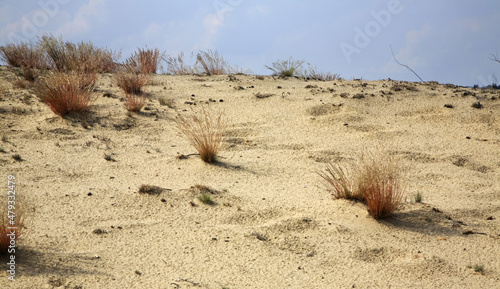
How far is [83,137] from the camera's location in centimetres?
674

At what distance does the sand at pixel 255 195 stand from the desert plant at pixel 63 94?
6.7 inches

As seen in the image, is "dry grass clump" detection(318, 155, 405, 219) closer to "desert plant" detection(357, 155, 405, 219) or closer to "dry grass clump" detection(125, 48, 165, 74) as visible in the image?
"desert plant" detection(357, 155, 405, 219)

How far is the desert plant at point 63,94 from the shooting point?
23.2ft

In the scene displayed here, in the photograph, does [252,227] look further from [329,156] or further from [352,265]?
[329,156]

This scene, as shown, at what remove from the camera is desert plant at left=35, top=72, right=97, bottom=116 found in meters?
7.07

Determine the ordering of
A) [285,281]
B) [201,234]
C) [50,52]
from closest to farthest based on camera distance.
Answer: [285,281]
[201,234]
[50,52]

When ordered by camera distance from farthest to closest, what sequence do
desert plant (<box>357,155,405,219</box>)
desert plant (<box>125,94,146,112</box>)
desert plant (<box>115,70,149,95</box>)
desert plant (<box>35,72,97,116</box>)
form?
desert plant (<box>115,70,149,95</box>)
desert plant (<box>125,94,146,112</box>)
desert plant (<box>35,72,97,116</box>)
desert plant (<box>357,155,405,219</box>)

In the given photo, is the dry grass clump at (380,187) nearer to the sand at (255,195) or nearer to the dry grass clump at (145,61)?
the sand at (255,195)

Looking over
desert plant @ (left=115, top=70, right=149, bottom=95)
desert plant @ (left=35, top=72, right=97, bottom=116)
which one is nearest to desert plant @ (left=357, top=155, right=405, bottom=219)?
desert plant @ (left=35, top=72, right=97, bottom=116)

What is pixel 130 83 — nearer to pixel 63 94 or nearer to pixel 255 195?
pixel 63 94

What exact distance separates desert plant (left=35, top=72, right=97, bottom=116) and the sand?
170 mm

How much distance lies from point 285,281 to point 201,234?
92cm

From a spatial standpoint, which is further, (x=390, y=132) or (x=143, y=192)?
(x=390, y=132)

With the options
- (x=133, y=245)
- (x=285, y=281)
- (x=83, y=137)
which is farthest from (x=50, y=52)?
(x=285, y=281)
